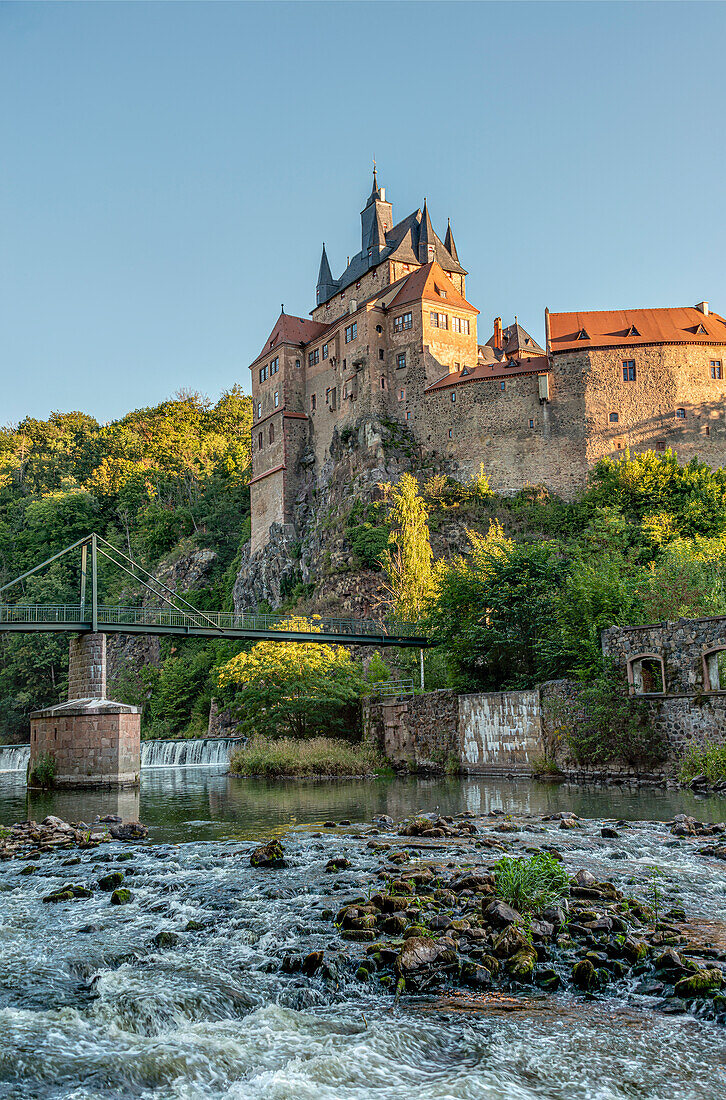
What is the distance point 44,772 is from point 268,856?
1951 centimetres

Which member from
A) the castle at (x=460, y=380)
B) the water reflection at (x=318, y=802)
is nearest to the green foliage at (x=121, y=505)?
the castle at (x=460, y=380)

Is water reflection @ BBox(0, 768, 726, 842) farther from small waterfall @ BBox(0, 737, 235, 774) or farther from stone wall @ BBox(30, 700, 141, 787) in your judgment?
small waterfall @ BBox(0, 737, 235, 774)

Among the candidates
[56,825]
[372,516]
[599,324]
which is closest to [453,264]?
[599,324]

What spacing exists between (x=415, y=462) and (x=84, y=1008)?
55827 mm

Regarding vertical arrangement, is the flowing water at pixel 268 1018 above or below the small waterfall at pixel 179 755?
above

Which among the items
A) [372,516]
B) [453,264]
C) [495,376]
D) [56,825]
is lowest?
[56,825]

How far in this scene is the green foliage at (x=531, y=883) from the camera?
8.42 meters

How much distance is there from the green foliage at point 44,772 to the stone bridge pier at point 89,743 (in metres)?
0.05

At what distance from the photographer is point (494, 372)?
60000 mm

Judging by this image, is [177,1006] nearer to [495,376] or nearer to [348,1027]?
[348,1027]

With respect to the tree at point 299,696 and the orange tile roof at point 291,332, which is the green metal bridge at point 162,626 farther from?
the orange tile roof at point 291,332

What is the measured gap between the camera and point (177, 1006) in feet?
21.4

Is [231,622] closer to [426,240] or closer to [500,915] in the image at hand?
[426,240]

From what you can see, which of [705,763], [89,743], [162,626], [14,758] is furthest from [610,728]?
[14,758]
